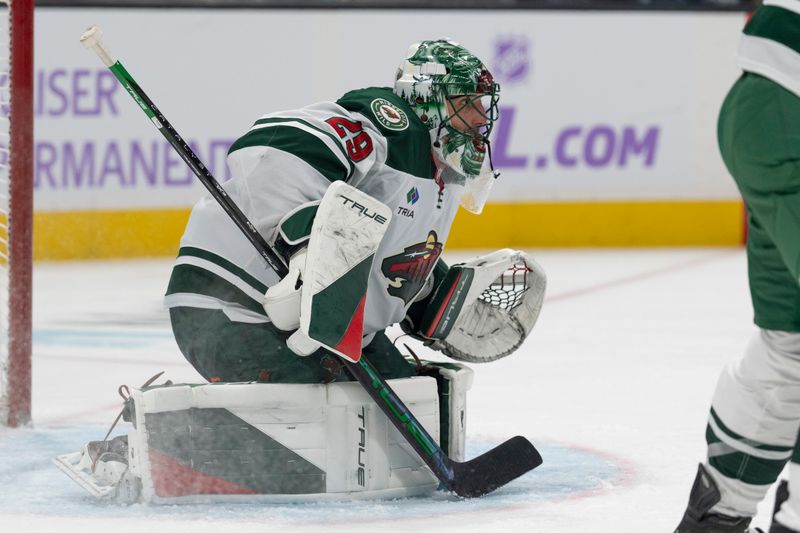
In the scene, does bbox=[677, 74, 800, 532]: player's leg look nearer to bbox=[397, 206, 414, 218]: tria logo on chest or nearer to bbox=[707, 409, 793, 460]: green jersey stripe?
bbox=[707, 409, 793, 460]: green jersey stripe

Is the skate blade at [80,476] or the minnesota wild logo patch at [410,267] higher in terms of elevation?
the minnesota wild logo patch at [410,267]

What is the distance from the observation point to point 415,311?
2.88 meters

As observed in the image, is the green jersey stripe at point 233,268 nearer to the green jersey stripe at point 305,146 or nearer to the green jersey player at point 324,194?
the green jersey player at point 324,194

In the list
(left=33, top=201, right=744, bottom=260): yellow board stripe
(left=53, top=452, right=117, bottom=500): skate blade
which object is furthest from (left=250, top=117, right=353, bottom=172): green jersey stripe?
(left=33, top=201, right=744, bottom=260): yellow board stripe

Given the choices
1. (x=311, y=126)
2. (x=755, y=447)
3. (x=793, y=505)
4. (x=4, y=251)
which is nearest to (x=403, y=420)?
(x=311, y=126)

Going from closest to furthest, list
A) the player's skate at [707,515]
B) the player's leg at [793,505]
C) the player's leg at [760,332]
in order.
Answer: the player's leg at [793,505], the player's leg at [760,332], the player's skate at [707,515]

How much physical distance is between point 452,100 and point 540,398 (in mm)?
1164

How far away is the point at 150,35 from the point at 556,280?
211cm

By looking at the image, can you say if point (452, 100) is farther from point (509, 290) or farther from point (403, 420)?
point (403, 420)

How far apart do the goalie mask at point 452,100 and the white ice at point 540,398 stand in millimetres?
588

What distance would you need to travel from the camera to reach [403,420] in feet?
8.09

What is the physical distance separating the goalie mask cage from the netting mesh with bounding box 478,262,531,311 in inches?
38.5

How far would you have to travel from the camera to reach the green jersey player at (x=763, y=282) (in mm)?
1880

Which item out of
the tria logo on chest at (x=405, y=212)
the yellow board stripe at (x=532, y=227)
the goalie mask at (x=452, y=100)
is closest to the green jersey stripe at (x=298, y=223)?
the tria logo on chest at (x=405, y=212)
